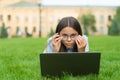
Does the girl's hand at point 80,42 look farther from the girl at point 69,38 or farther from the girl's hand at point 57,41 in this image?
the girl's hand at point 57,41

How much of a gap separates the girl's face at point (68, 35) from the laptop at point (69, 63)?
0.38m

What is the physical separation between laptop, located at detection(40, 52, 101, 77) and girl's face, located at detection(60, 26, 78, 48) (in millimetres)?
377

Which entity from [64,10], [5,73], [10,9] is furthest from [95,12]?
[5,73]

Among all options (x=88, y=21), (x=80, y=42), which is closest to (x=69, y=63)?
(x=80, y=42)

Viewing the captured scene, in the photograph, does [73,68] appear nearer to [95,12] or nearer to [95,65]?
[95,65]

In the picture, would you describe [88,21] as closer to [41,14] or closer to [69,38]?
[41,14]

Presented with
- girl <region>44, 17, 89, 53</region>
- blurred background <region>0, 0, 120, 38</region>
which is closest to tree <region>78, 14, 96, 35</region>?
blurred background <region>0, 0, 120, 38</region>

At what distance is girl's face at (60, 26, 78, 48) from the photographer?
199 inches

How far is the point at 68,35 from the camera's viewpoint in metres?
5.05

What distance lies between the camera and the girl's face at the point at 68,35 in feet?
16.6

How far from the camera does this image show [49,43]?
5234mm

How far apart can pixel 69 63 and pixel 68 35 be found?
0.45 meters

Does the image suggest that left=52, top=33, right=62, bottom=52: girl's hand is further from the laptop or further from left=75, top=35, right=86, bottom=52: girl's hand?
the laptop

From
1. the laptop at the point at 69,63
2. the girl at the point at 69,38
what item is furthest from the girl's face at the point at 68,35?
the laptop at the point at 69,63
